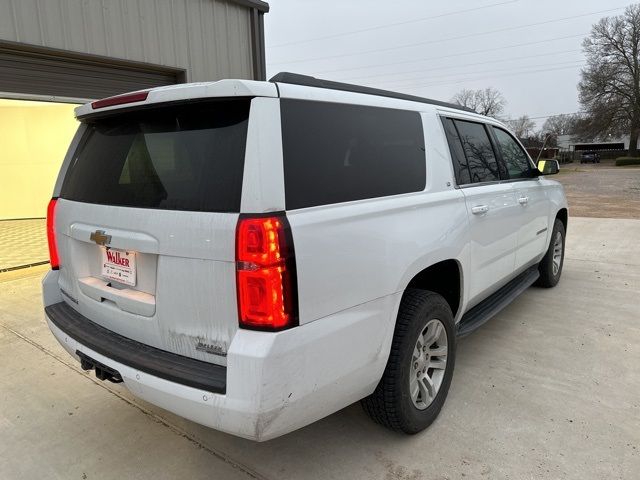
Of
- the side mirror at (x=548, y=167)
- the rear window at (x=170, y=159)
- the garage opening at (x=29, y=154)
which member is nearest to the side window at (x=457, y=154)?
the rear window at (x=170, y=159)

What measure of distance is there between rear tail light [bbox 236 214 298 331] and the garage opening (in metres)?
11.9

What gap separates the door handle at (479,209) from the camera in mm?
3083

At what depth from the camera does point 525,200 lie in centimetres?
401

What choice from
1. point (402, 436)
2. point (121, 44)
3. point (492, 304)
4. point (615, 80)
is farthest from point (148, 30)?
point (615, 80)

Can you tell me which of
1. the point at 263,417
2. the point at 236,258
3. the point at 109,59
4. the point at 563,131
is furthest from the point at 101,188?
the point at 563,131

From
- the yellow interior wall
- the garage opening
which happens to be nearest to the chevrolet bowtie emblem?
the garage opening

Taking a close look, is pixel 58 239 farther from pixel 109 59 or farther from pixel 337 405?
pixel 109 59

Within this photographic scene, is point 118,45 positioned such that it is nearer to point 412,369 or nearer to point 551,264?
point 412,369

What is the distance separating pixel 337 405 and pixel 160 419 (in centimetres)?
136

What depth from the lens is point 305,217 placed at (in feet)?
6.25

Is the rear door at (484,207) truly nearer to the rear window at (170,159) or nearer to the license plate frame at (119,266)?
the rear window at (170,159)

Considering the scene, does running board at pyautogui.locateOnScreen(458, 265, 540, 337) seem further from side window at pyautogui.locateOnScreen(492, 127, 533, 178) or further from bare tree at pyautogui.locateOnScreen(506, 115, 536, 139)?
bare tree at pyautogui.locateOnScreen(506, 115, 536, 139)

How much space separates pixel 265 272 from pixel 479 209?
74.4 inches

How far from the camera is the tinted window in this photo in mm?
1963
